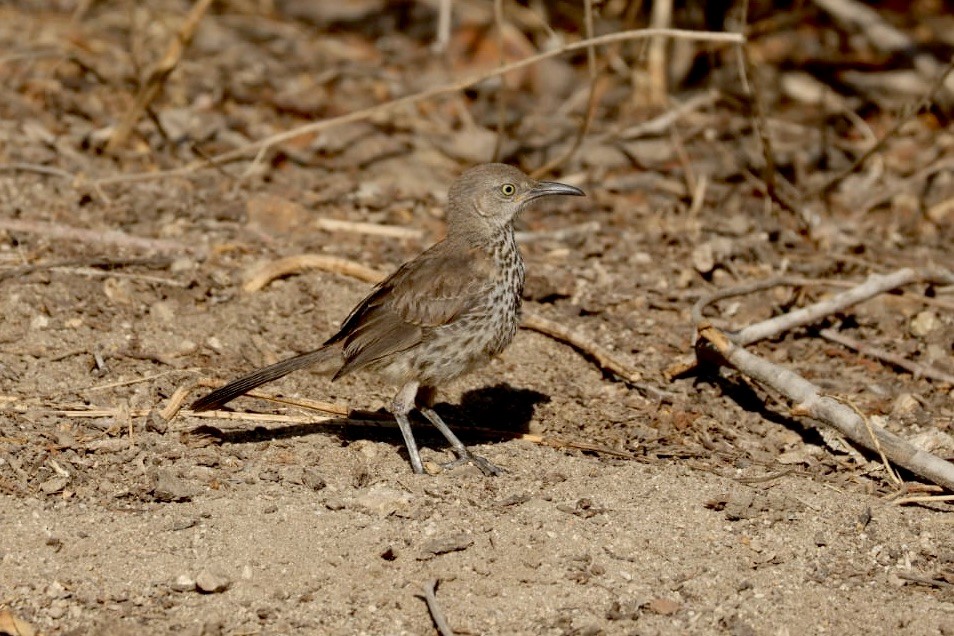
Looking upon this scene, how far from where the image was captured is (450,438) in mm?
5344

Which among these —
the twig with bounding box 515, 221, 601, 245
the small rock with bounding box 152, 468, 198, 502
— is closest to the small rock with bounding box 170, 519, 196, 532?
the small rock with bounding box 152, 468, 198, 502

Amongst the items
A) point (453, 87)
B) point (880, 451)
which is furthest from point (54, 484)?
point (880, 451)

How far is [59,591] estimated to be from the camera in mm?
4125

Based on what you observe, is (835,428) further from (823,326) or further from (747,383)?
(823,326)

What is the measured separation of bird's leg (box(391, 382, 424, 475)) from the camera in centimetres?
511

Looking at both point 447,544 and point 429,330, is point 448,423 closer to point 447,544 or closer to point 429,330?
point 429,330

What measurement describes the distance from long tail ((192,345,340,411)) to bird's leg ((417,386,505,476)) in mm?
546

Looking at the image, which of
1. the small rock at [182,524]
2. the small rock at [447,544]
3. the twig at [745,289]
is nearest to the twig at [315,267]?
the twig at [745,289]

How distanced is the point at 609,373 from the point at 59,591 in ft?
9.33

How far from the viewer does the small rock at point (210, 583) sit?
4.15 m

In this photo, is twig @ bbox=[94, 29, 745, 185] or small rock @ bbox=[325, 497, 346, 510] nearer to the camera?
small rock @ bbox=[325, 497, 346, 510]

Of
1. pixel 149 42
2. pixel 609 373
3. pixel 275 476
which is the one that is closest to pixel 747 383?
pixel 609 373

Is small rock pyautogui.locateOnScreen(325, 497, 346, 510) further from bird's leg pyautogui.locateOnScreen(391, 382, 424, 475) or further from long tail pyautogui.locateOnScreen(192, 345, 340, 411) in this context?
long tail pyautogui.locateOnScreen(192, 345, 340, 411)

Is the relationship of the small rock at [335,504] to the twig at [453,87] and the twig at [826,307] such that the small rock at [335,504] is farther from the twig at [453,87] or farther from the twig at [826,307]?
the twig at [453,87]
